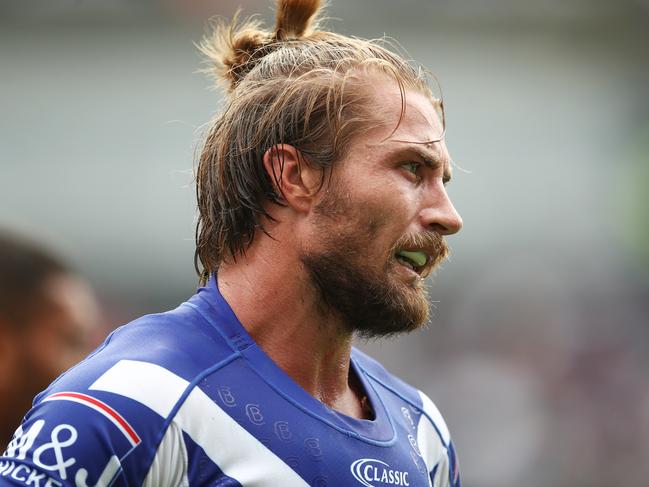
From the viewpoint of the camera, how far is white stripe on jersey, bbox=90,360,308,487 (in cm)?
241

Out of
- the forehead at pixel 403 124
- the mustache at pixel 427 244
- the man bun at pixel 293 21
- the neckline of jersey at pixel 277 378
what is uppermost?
the man bun at pixel 293 21

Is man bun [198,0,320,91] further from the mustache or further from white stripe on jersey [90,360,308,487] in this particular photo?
white stripe on jersey [90,360,308,487]

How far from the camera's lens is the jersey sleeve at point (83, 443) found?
2.26 m

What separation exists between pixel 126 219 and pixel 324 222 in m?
12.2

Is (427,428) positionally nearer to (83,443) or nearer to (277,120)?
(277,120)

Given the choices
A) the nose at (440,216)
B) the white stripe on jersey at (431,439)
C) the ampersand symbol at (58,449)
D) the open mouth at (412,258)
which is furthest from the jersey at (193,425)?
the nose at (440,216)

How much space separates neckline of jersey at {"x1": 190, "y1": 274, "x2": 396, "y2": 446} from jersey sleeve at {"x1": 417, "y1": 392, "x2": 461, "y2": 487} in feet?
0.68

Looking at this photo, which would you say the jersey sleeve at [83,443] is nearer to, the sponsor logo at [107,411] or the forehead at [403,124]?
the sponsor logo at [107,411]

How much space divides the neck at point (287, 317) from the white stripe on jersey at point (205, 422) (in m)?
0.32

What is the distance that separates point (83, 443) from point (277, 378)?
1.83 ft

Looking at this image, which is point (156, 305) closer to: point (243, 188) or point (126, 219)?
point (126, 219)

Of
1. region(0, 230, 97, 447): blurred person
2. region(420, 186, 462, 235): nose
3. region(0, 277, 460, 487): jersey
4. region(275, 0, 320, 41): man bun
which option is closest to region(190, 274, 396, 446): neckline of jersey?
region(0, 277, 460, 487): jersey

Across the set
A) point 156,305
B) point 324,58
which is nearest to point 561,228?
point 156,305

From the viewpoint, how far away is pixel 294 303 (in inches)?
110
